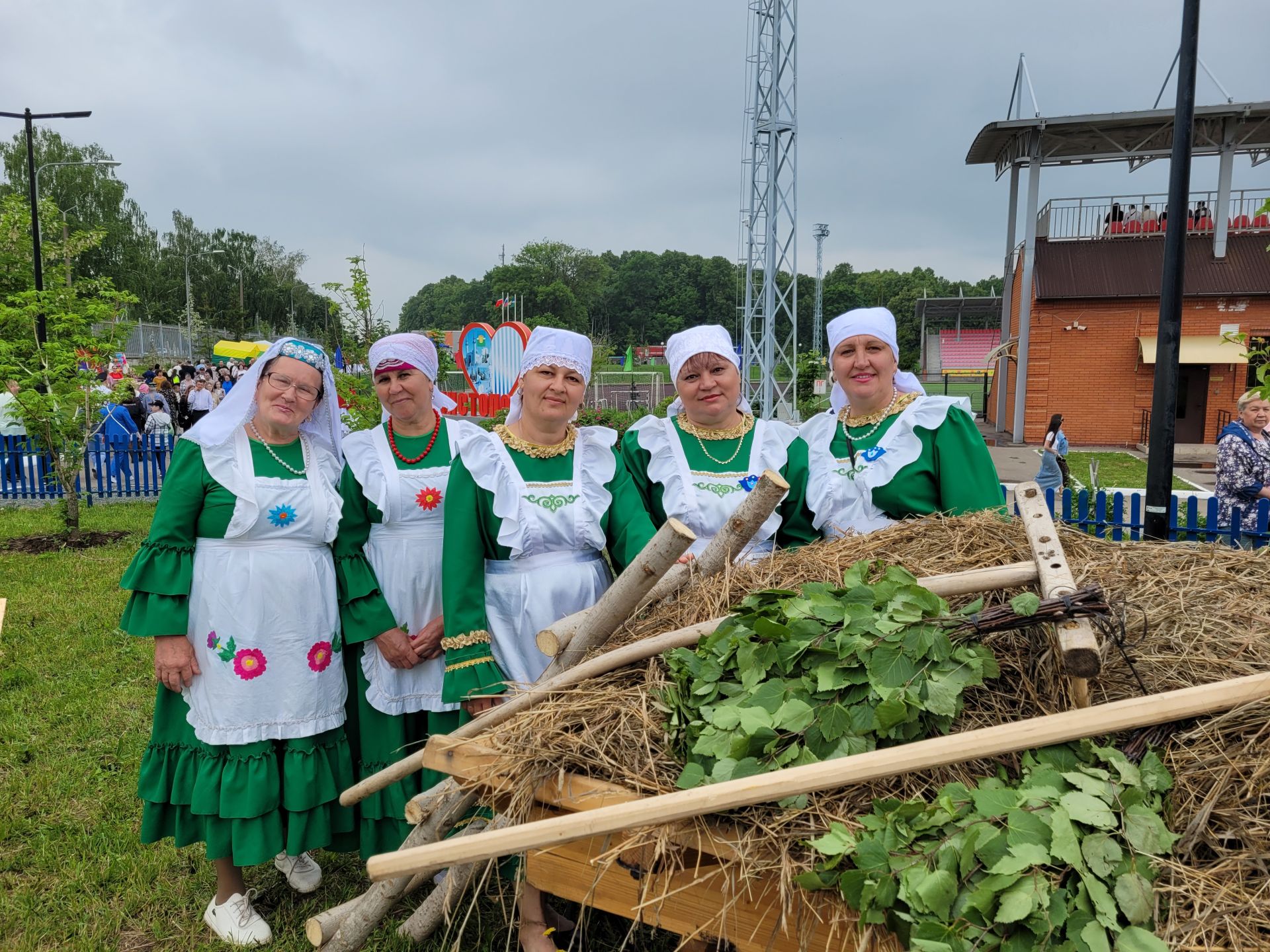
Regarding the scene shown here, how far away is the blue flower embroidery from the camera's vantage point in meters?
3.08

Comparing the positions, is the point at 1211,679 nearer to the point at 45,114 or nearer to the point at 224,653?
the point at 224,653

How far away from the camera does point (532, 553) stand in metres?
3.04

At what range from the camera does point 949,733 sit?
67.0 inches

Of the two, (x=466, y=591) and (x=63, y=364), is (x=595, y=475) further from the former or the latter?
(x=63, y=364)

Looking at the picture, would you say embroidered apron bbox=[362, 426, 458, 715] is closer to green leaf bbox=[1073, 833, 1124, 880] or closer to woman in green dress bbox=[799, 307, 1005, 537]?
woman in green dress bbox=[799, 307, 1005, 537]

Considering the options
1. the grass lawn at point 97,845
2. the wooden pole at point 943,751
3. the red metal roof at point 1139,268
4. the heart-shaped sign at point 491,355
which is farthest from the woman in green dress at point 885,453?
the red metal roof at point 1139,268

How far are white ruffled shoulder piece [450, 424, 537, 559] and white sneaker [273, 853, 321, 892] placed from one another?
1.67 metres

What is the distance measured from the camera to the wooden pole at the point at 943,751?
1525 millimetres

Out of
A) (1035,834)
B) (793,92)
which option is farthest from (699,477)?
(793,92)

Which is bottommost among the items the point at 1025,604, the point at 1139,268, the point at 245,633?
the point at 245,633

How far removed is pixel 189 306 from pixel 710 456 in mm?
43456

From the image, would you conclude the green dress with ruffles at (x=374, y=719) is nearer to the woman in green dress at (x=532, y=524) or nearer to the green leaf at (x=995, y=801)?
the woman in green dress at (x=532, y=524)

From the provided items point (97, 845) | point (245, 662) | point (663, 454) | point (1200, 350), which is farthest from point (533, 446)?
point (1200, 350)

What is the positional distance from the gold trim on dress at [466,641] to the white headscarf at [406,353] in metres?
1.18
